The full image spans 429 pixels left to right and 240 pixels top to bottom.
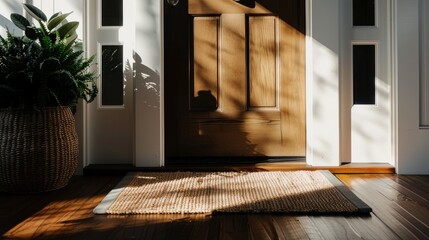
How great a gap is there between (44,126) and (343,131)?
5.51 feet

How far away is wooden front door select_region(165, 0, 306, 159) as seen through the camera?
277 centimetres

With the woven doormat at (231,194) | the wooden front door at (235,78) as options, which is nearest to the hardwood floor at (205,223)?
the woven doormat at (231,194)

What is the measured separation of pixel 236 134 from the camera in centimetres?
282

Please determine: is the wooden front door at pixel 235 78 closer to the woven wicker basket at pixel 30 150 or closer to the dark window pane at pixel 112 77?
the dark window pane at pixel 112 77

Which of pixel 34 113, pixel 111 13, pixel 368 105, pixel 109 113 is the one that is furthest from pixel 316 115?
pixel 34 113

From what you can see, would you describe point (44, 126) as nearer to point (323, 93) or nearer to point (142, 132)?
point (142, 132)

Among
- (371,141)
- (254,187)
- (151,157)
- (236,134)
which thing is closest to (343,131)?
(371,141)

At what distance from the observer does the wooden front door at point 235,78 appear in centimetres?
277

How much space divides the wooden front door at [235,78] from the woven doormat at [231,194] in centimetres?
30

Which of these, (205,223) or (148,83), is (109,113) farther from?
(205,223)

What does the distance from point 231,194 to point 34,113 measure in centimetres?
101

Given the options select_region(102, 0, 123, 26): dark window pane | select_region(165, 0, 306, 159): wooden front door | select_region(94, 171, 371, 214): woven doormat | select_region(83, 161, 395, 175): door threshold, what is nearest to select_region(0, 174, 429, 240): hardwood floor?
select_region(94, 171, 371, 214): woven doormat

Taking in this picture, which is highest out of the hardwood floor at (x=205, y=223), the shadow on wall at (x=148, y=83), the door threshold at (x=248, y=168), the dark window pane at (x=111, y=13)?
the dark window pane at (x=111, y=13)

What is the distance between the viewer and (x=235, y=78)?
279 cm
